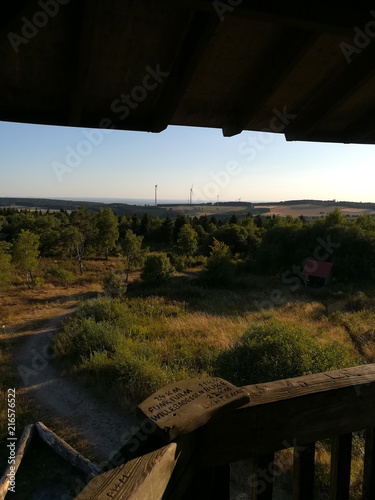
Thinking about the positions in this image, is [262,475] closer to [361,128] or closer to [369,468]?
[369,468]

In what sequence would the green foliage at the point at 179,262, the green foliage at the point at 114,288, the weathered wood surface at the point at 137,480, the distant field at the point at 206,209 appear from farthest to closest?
the distant field at the point at 206,209 < the green foliage at the point at 179,262 < the green foliage at the point at 114,288 < the weathered wood surface at the point at 137,480

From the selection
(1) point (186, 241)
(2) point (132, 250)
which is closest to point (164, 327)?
(2) point (132, 250)

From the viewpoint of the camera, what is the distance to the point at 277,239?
1437 inches

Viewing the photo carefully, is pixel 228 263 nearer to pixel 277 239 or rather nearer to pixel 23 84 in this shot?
pixel 277 239

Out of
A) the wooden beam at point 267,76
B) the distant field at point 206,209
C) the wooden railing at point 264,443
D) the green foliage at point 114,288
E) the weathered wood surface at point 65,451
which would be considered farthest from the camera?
the distant field at point 206,209

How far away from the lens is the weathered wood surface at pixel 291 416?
54.9 inches

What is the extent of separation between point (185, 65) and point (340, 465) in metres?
2.61

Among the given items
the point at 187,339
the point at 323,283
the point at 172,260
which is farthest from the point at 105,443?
the point at 172,260

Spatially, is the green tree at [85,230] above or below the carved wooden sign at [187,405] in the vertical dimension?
above

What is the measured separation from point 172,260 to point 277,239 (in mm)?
15152

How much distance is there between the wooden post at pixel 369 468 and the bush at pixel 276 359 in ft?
27.4

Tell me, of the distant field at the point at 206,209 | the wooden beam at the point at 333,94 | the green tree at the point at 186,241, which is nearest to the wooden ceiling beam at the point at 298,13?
the wooden beam at the point at 333,94

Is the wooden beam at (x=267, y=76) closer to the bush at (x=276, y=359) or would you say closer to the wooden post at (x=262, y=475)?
the wooden post at (x=262, y=475)

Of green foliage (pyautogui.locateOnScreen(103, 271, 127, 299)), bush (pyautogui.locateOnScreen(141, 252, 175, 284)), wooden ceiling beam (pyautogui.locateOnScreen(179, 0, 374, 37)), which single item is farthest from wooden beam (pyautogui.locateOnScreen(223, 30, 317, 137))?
bush (pyautogui.locateOnScreen(141, 252, 175, 284))
